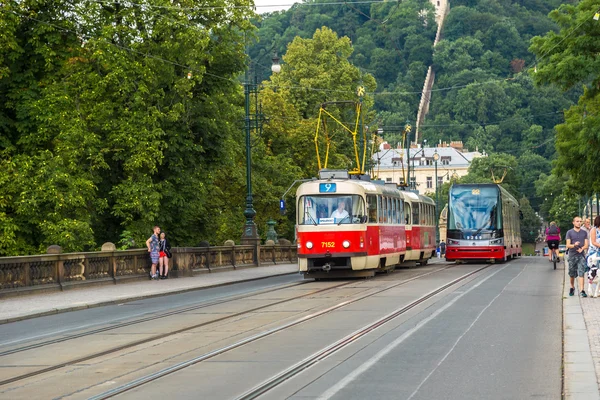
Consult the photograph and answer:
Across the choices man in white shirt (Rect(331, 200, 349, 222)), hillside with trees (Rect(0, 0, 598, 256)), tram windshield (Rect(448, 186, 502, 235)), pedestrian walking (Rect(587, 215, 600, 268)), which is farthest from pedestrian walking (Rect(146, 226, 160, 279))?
tram windshield (Rect(448, 186, 502, 235))

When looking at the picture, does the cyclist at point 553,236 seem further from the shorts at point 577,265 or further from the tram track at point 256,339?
the tram track at point 256,339

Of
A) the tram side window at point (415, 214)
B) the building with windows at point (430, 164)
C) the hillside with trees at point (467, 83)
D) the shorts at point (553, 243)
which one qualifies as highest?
the hillside with trees at point (467, 83)

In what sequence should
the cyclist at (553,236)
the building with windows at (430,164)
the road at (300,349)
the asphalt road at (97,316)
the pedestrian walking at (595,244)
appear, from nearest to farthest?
1. the road at (300,349)
2. the asphalt road at (97,316)
3. the pedestrian walking at (595,244)
4. the cyclist at (553,236)
5. the building with windows at (430,164)

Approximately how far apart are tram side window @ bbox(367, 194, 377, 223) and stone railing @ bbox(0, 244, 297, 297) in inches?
267

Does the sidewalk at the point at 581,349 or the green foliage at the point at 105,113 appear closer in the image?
the sidewalk at the point at 581,349

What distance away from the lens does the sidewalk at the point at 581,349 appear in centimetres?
996

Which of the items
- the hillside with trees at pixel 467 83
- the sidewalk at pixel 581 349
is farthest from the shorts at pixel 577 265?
the hillside with trees at pixel 467 83

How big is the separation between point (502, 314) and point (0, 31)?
22440 mm

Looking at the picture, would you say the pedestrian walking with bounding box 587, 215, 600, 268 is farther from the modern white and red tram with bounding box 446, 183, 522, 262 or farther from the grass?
the grass

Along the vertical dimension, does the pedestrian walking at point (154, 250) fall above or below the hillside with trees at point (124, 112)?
below

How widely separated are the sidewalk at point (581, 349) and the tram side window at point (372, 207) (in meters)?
11.8

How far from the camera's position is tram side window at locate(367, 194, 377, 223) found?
31.8m

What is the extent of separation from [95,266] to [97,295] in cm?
415

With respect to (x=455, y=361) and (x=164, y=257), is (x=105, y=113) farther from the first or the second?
(x=455, y=361)
